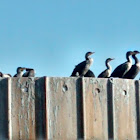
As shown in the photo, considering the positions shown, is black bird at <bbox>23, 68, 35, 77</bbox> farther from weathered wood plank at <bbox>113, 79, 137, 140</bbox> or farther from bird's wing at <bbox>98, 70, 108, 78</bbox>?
weathered wood plank at <bbox>113, 79, 137, 140</bbox>

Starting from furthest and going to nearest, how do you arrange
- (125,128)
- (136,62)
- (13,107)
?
1. (136,62)
2. (125,128)
3. (13,107)

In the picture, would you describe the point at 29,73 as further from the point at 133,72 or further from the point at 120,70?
the point at 133,72

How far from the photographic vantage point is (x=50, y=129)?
83.6ft

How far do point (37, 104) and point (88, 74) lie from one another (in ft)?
28.9

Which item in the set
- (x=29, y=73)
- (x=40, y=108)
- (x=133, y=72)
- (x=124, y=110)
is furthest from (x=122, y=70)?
(x=40, y=108)

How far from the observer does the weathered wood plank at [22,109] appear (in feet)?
82.7

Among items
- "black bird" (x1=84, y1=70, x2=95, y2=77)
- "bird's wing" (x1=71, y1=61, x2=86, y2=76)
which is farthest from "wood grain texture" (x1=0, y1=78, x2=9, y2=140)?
"black bird" (x1=84, y1=70, x2=95, y2=77)

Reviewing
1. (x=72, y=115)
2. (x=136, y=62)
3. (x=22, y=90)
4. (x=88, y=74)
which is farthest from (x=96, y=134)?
(x=136, y=62)

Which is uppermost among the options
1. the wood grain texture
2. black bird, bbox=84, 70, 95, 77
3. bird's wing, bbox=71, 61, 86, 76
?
bird's wing, bbox=71, 61, 86, 76

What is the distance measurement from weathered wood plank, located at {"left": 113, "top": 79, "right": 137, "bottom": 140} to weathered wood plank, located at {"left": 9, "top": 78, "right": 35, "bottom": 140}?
9.69ft

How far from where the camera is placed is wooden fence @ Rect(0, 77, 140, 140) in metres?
25.3

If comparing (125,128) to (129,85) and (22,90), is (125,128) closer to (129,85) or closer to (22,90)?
(129,85)

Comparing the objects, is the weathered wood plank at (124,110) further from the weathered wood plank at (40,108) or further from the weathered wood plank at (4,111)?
the weathered wood plank at (4,111)

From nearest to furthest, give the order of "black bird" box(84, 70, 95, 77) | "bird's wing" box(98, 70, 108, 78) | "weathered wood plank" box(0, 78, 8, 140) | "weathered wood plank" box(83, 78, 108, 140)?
"weathered wood plank" box(0, 78, 8, 140) → "weathered wood plank" box(83, 78, 108, 140) → "black bird" box(84, 70, 95, 77) → "bird's wing" box(98, 70, 108, 78)
